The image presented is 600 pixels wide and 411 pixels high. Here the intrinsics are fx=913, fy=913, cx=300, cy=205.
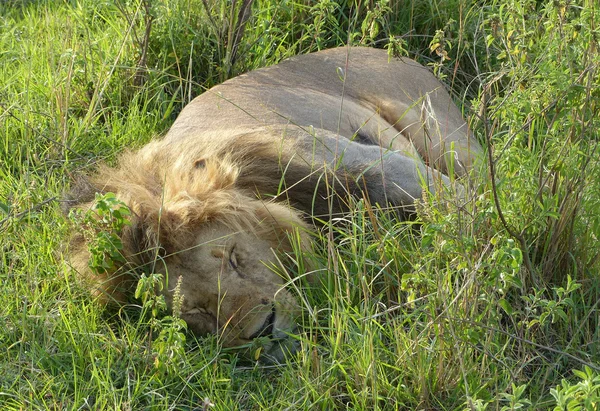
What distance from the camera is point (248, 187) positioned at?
356cm

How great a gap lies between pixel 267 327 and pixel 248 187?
2.26 feet

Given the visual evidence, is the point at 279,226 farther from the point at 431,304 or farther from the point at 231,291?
the point at 431,304

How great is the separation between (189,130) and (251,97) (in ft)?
1.36

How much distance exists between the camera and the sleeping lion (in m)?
3.14

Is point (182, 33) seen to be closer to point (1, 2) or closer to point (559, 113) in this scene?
point (1, 2)

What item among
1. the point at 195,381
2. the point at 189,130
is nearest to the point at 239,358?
the point at 195,381

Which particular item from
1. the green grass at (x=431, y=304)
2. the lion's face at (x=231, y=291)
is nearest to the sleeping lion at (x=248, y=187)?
the lion's face at (x=231, y=291)

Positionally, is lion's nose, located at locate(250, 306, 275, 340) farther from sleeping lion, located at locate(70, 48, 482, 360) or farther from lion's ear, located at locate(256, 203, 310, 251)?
lion's ear, located at locate(256, 203, 310, 251)

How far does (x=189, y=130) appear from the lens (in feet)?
12.9

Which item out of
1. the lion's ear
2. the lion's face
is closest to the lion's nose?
the lion's face

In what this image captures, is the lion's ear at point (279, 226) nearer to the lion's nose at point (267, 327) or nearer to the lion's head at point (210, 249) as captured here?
the lion's head at point (210, 249)

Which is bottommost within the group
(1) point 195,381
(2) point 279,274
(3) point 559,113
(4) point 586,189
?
(1) point 195,381

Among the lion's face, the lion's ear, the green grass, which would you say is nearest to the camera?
the green grass

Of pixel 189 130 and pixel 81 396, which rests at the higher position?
pixel 189 130
